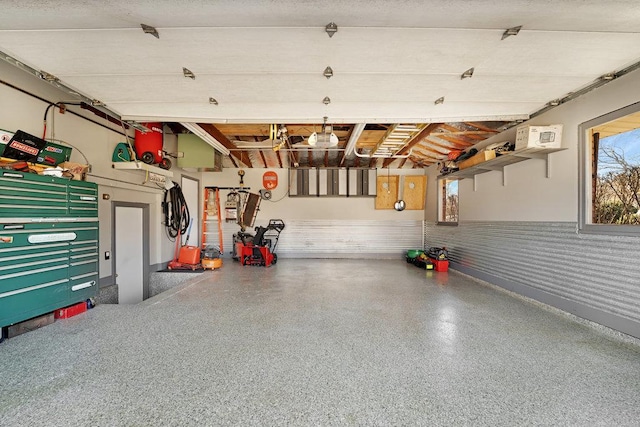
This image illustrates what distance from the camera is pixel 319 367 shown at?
2184 millimetres

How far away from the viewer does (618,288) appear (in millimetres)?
2855

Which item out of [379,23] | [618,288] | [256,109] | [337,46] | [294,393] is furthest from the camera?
[256,109]

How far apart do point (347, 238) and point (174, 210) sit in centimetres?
489

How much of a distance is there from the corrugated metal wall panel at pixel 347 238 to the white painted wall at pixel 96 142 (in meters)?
2.77

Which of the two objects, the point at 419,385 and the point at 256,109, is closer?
the point at 419,385

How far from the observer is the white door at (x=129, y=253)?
4936mm

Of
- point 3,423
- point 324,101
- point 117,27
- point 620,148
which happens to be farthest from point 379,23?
point 3,423

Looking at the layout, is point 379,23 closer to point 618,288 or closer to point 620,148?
point 620,148

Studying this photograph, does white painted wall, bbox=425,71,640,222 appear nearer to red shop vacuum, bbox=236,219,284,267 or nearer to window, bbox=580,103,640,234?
window, bbox=580,103,640,234

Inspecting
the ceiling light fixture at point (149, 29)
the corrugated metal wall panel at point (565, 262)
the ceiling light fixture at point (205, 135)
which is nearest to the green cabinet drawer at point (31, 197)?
the ceiling light fixture at point (205, 135)

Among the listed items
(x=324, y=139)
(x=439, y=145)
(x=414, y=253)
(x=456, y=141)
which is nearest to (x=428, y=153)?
(x=439, y=145)

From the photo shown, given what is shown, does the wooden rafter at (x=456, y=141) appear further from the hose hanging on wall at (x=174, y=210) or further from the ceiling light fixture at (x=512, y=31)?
the hose hanging on wall at (x=174, y=210)

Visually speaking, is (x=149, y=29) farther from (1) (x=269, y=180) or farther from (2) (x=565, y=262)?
(1) (x=269, y=180)

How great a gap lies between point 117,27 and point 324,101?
6.79 feet
